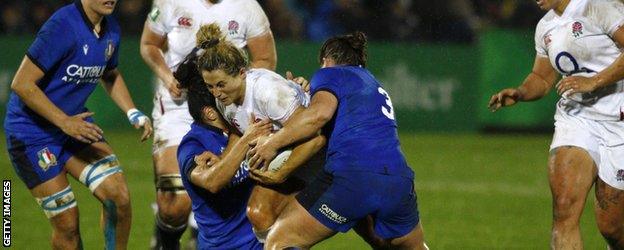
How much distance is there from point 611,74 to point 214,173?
8.94 feet

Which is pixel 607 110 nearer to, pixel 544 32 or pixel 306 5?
pixel 544 32

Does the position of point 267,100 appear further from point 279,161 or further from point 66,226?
point 66,226

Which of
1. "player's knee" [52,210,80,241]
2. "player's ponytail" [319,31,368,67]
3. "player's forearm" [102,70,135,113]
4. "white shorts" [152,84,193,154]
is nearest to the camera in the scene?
"player's ponytail" [319,31,368,67]

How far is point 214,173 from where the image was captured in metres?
6.84

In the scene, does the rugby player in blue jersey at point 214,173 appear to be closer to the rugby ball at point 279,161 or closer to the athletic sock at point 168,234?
the rugby ball at point 279,161

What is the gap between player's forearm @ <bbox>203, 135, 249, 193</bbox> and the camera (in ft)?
22.4

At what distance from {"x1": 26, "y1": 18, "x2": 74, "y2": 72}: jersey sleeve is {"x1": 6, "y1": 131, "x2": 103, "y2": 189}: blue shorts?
0.57 meters

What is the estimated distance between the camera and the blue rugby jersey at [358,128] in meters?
7.03

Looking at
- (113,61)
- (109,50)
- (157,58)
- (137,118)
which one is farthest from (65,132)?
(157,58)

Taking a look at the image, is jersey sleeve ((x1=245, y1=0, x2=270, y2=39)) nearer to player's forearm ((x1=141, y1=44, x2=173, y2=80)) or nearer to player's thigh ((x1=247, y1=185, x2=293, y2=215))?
player's forearm ((x1=141, y1=44, x2=173, y2=80))

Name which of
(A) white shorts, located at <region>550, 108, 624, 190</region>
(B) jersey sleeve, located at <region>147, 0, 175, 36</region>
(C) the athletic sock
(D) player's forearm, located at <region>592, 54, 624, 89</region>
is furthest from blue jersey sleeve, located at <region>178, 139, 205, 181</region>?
(D) player's forearm, located at <region>592, 54, 624, 89</region>

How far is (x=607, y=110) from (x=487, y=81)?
37.2 ft

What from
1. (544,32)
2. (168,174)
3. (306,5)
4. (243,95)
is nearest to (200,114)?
(243,95)

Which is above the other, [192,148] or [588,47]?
[588,47]
